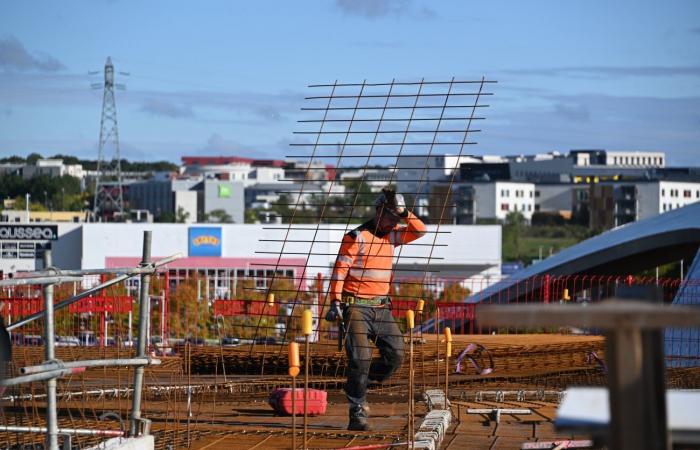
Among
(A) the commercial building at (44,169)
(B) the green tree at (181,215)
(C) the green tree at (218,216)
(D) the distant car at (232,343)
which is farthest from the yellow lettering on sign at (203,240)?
(B) the green tree at (181,215)

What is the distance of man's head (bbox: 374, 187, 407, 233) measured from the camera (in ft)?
30.7

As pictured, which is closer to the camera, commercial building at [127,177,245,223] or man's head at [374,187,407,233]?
man's head at [374,187,407,233]

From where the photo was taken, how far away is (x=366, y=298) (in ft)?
30.6

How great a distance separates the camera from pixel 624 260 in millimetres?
35688

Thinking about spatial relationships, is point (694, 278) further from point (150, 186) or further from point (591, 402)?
point (150, 186)

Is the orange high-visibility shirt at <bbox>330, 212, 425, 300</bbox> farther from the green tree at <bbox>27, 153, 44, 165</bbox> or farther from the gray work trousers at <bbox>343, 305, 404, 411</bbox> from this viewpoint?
the green tree at <bbox>27, 153, 44, 165</bbox>

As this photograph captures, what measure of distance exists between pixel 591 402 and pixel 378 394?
8947 mm

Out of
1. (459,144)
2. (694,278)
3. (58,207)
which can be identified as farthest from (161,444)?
(58,207)

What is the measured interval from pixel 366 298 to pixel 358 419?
0.87 m

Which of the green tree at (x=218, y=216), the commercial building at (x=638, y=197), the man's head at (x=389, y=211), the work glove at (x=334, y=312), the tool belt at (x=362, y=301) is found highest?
the commercial building at (x=638, y=197)

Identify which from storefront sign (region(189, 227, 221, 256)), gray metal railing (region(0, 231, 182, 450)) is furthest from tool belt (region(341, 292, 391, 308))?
storefront sign (region(189, 227, 221, 256))

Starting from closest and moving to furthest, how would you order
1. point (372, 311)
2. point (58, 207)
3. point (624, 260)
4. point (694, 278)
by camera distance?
1. point (372, 311)
2. point (694, 278)
3. point (624, 260)
4. point (58, 207)

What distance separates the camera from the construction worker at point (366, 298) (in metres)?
9.09

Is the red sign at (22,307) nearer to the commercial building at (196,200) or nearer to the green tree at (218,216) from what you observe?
the green tree at (218,216)
